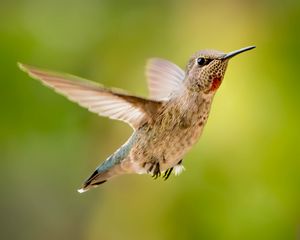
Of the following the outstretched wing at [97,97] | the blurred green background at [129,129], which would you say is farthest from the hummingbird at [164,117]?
the blurred green background at [129,129]

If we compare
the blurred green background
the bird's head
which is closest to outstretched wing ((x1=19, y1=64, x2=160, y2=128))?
the bird's head

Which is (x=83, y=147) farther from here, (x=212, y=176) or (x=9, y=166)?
(x=212, y=176)

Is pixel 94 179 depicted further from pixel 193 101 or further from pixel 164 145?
pixel 193 101

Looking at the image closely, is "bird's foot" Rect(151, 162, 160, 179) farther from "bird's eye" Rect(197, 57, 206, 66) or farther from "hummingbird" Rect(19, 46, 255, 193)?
"bird's eye" Rect(197, 57, 206, 66)

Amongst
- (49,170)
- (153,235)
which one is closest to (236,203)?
Result: (153,235)

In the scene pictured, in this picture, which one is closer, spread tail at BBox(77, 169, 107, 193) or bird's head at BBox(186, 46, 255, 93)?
bird's head at BBox(186, 46, 255, 93)

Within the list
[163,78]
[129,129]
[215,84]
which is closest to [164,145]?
[215,84]

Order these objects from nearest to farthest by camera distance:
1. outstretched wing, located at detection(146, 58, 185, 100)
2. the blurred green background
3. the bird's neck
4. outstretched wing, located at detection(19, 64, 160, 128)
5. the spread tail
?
outstretched wing, located at detection(19, 64, 160, 128), the bird's neck, the spread tail, outstretched wing, located at detection(146, 58, 185, 100), the blurred green background

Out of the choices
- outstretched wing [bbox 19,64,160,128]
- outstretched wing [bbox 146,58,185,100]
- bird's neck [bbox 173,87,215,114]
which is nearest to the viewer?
outstretched wing [bbox 19,64,160,128]

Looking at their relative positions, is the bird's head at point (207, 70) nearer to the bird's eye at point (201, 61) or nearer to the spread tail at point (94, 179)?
the bird's eye at point (201, 61)
